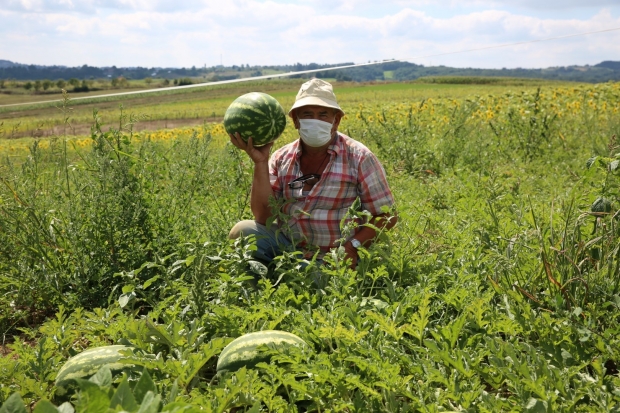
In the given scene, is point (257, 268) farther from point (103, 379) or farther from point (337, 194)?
point (103, 379)

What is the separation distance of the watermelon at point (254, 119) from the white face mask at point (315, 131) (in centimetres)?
23

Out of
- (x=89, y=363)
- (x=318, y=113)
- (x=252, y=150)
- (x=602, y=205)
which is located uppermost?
(x=318, y=113)

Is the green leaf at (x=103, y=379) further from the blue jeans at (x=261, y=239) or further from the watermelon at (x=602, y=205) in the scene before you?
the watermelon at (x=602, y=205)

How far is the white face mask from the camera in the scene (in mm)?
3595

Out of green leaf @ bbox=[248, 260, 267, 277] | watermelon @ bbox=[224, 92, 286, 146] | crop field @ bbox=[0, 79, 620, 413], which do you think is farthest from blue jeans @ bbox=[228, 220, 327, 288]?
watermelon @ bbox=[224, 92, 286, 146]

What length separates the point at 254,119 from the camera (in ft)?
12.0

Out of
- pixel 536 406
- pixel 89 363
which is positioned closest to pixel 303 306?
pixel 89 363

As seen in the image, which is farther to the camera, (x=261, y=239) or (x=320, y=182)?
(x=261, y=239)

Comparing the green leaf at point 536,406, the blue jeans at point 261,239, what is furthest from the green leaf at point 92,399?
the blue jeans at point 261,239

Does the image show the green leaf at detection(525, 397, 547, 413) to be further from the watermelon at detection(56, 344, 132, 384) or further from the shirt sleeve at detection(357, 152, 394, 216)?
the shirt sleeve at detection(357, 152, 394, 216)

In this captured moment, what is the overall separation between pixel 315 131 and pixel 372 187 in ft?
1.81

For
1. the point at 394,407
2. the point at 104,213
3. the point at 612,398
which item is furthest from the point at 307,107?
the point at 612,398

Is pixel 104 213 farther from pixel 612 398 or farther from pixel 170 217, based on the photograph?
pixel 612 398

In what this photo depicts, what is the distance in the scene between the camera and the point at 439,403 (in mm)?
2037
